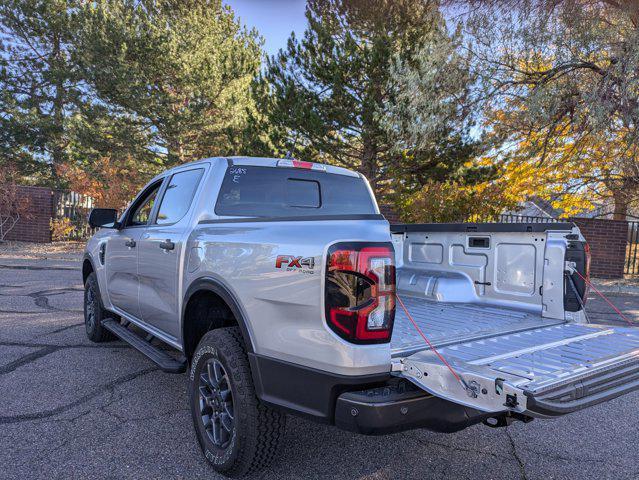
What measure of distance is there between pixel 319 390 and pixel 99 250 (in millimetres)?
3979

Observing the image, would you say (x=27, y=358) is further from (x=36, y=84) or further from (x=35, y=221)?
(x=36, y=84)

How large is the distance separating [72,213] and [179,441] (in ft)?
58.4

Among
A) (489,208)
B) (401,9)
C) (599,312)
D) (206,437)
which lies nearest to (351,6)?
(401,9)

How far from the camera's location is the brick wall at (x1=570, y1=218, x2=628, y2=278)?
1439 centimetres

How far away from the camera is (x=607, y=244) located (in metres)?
14.5

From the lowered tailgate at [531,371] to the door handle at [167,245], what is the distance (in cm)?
198

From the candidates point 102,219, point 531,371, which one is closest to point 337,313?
point 531,371

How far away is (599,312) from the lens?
851 cm

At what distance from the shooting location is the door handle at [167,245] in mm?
3508

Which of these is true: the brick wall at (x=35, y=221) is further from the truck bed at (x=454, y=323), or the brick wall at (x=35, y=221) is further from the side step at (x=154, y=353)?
the truck bed at (x=454, y=323)

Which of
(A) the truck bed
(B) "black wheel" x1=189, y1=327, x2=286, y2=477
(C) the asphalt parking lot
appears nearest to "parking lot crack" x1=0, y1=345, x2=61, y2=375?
(C) the asphalt parking lot

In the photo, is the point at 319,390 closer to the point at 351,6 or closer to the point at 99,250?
the point at 99,250

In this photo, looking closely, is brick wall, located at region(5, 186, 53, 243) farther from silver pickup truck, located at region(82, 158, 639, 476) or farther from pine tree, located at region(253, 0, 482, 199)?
silver pickup truck, located at region(82, 158, 639, 476)

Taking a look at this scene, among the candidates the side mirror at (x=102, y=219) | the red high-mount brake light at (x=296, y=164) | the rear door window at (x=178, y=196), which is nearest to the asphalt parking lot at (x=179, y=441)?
the side mirror at (x=102, y=219)
